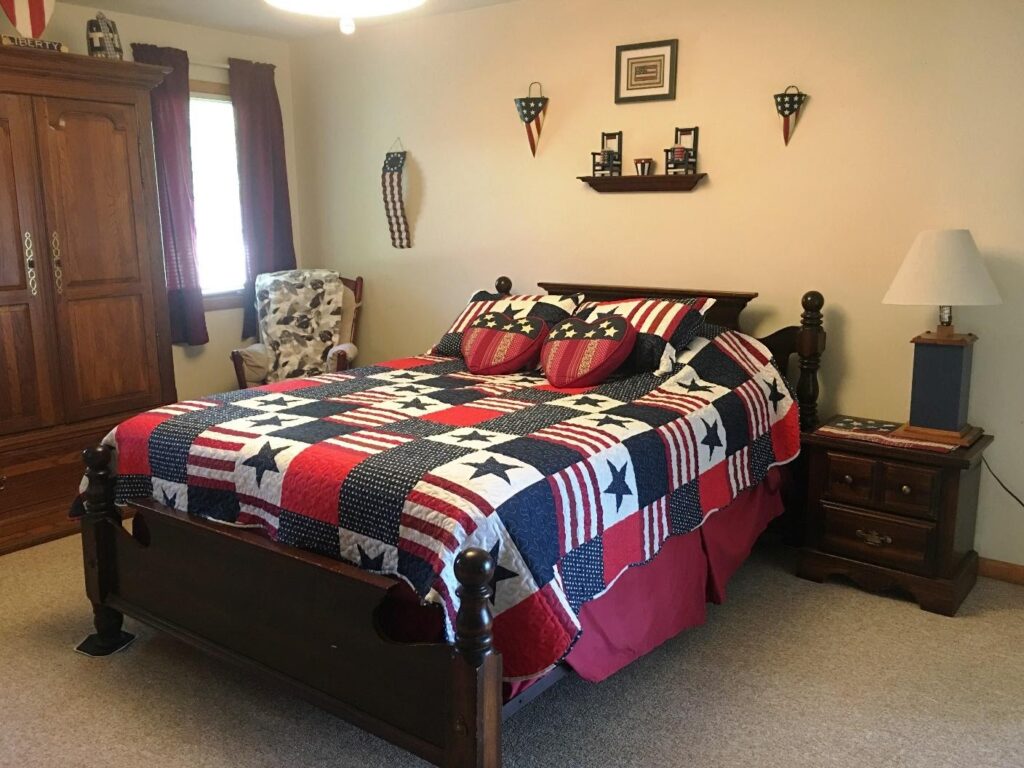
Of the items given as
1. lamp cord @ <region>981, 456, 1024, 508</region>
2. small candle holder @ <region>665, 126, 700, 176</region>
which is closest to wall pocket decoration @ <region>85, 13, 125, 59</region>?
small candle holder @ <region>665, 126, 700, 176</region>

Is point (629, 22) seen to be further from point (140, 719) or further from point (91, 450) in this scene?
point (140, 719)

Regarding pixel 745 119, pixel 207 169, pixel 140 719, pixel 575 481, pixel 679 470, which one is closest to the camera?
pixel 575 481

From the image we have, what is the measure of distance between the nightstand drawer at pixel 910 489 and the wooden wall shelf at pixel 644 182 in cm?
140

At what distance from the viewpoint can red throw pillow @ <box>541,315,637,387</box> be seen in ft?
10.3

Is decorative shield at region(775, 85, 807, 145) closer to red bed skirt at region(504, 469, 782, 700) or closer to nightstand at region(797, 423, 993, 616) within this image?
nightstand at region(797, 423, 993, 616)

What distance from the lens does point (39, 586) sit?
3195mm

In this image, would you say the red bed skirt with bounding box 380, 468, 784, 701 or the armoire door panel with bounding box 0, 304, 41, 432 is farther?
the armoire door panel with bounding box 0, 304, 41, 432

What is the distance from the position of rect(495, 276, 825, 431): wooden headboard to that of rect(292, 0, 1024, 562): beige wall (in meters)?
0.11

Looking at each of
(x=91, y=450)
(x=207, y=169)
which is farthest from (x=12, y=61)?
(x=91, y=450)

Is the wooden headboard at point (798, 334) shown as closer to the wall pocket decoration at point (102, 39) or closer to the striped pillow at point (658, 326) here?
the striped pillow at point (658, 326)

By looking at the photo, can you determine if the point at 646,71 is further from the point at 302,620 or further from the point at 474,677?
the point at 474,677

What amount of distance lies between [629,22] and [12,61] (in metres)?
2.47

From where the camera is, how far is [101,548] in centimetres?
269

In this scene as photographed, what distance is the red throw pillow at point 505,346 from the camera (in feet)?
11.3
